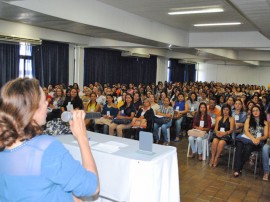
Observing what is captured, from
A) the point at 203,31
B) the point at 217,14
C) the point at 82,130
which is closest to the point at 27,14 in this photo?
the point at 217,14

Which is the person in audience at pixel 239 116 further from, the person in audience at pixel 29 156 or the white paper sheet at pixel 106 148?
the person in audience at pixel 29 156

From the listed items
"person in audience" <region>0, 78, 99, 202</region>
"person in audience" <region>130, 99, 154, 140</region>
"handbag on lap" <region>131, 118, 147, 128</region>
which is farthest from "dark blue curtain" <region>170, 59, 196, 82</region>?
"person in audience" <region>0, 78, 99, 202</region>

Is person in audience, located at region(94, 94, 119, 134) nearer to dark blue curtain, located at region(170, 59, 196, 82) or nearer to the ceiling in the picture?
the ceiling

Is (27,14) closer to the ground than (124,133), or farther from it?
farther from it

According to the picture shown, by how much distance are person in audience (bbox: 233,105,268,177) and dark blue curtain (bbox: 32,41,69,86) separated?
712 centimetres

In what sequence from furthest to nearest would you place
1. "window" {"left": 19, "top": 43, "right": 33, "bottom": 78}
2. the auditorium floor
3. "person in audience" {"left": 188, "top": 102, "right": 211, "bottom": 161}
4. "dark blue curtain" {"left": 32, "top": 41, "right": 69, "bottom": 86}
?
"dark blue curtain" {"left": 32, "top": 41, "right": 69, "bottom": 86}, "window" {"left": 19, "top": 43, "right": 33, "bottom": 78}, "person in audience" {"left": 188, "top": 102, "right": 211, "bottom": 161}, the auditorium floor

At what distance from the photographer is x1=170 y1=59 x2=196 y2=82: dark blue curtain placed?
696 inches

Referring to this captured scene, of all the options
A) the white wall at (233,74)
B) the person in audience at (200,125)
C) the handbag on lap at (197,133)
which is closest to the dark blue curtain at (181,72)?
the white wall at (233,74)

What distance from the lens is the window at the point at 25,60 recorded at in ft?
28.9

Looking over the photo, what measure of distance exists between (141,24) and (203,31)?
250 cm

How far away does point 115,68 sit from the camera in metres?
13.1

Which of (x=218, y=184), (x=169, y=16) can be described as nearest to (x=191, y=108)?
(x=169, y=16)

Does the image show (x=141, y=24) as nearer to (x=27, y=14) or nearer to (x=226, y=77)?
(x=27, y=14)

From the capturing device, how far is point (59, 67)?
32.8ft
